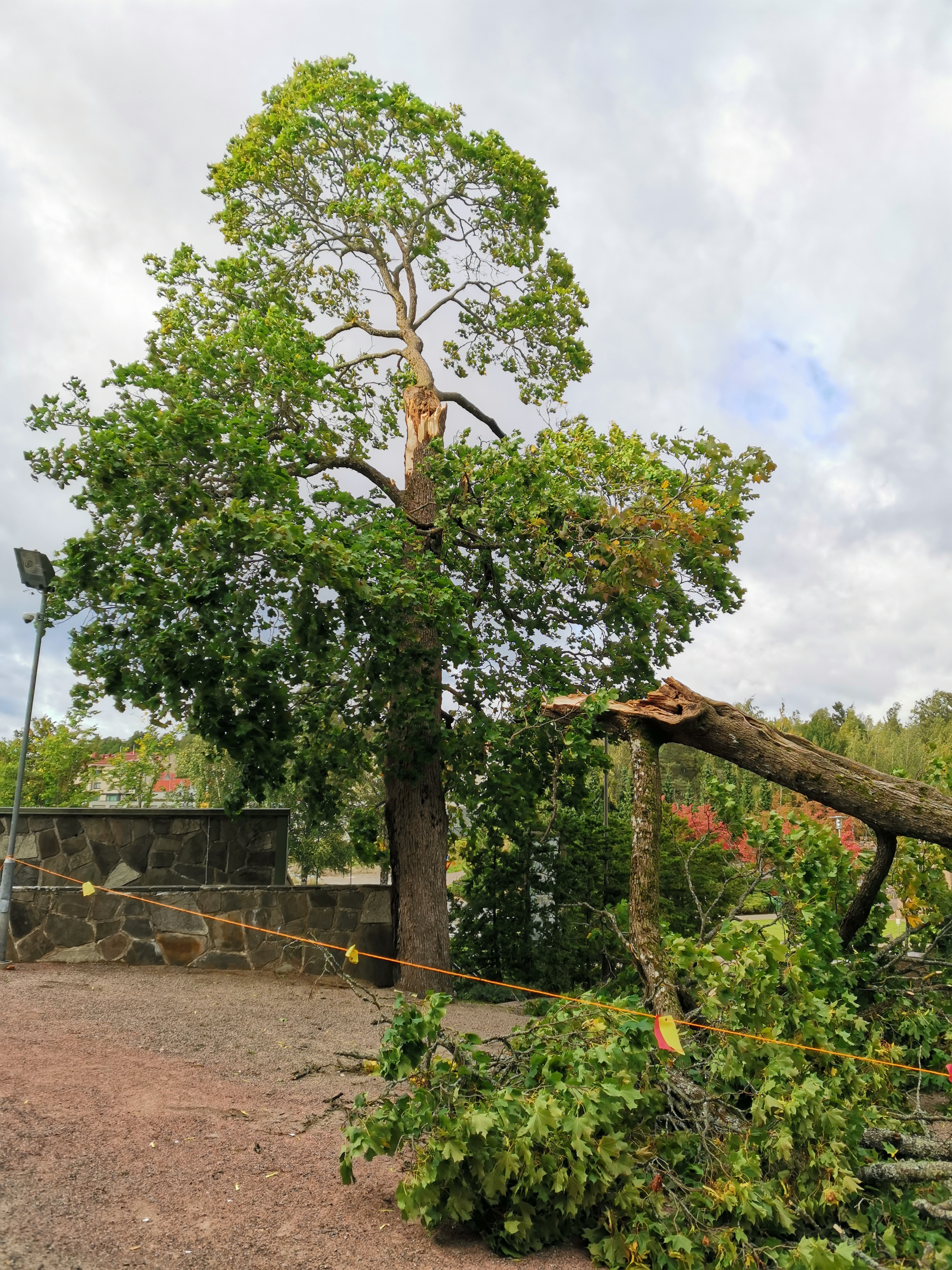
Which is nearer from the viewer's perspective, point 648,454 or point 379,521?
point 379,521

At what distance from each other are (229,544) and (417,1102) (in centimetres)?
519

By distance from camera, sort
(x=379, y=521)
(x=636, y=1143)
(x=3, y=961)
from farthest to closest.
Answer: (x=379, y=521) → (x=3, y=961) → (x=636, y=1143)

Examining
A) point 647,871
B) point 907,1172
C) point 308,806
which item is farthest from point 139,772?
point 907,1172

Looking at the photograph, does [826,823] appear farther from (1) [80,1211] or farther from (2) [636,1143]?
(1) [80,1211]

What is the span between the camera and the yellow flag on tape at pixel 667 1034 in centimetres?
355

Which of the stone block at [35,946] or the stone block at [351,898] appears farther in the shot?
the stone block at [351,898]

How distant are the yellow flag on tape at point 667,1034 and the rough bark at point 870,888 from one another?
252cm

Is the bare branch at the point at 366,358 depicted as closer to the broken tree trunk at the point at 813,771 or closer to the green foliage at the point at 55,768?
the broken tree trunk at the point at 813,771

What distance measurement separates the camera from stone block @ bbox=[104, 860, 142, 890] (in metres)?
9.19

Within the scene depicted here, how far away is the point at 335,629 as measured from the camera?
7.67 metres

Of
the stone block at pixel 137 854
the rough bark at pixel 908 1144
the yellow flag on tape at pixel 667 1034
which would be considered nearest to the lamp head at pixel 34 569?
the stone block at pixel 137 854

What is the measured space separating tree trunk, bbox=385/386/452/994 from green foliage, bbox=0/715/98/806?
14.5 m

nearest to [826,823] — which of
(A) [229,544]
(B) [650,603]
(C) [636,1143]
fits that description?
(B) [650,603]

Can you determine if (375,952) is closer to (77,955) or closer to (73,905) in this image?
(77,955)
